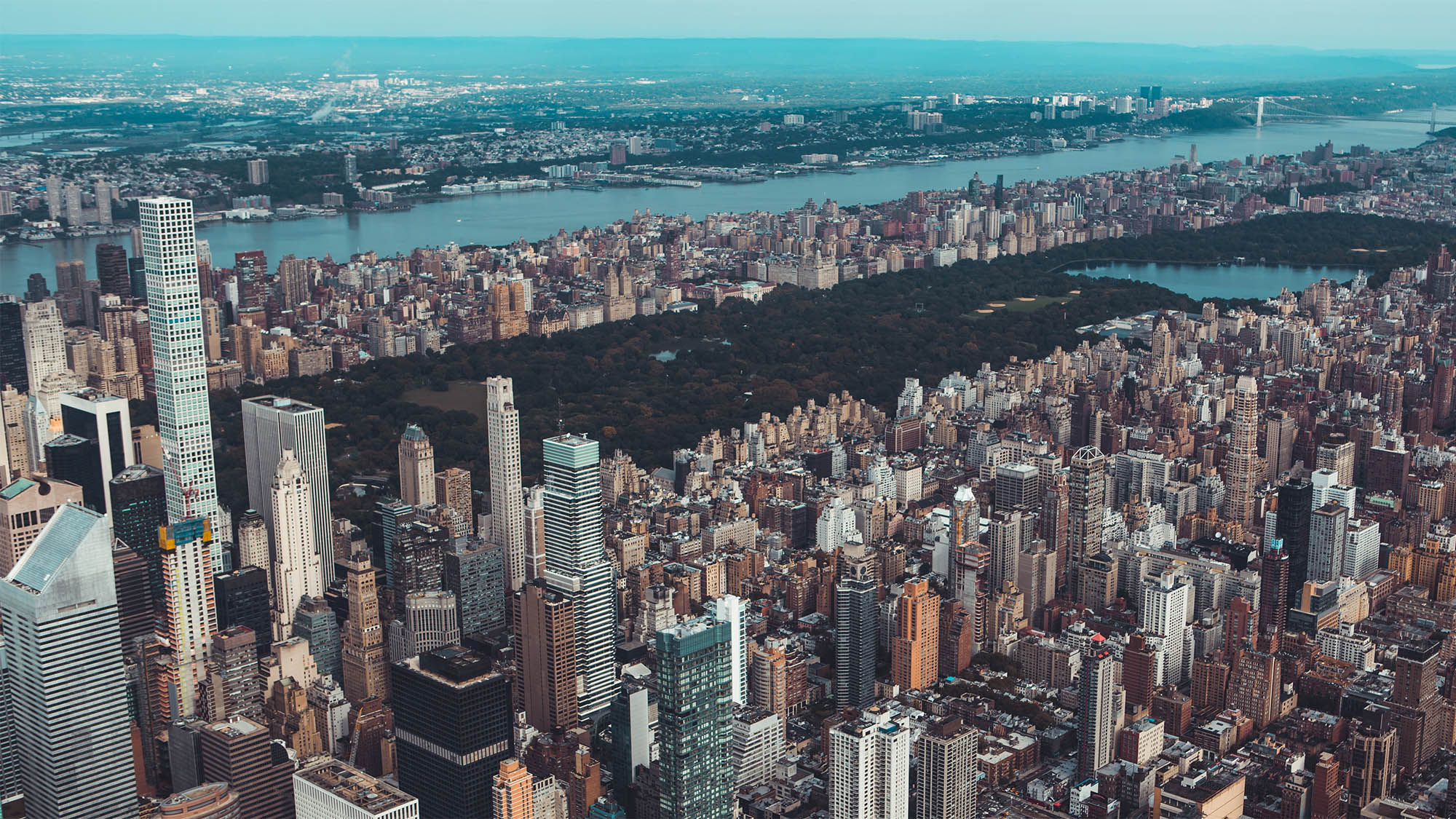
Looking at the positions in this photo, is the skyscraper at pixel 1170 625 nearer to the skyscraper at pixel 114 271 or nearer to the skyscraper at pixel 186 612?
the skyscraper at pixel 186 612

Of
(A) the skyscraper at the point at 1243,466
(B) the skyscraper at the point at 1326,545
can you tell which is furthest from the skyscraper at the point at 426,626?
(A) the skyscraper at the point at 1243,466

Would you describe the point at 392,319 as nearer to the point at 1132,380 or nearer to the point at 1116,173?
the point at 1132,380

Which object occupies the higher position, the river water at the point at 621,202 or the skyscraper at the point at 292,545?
the river water at the point at 621,202

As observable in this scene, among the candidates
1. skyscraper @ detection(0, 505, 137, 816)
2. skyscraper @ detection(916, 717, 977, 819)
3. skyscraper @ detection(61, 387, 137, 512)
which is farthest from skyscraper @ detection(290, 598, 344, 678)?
skyscraper @ detection(916, 717, 977, 819)

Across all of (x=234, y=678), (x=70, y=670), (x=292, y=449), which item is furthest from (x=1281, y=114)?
(x=70, y=670)

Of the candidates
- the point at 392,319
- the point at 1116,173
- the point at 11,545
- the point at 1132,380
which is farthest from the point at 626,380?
the point at 1116,173
